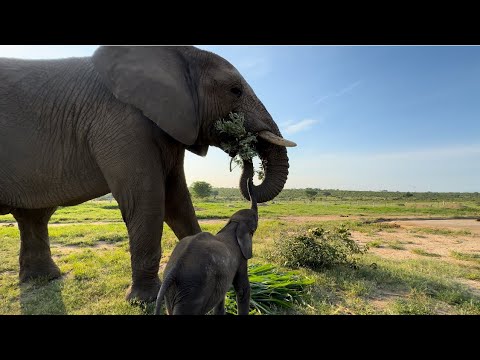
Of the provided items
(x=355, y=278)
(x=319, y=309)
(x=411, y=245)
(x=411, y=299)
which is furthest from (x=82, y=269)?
(x=411, y=245)

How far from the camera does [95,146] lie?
4586mm

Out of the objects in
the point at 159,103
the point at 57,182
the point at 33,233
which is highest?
the point at 159,103

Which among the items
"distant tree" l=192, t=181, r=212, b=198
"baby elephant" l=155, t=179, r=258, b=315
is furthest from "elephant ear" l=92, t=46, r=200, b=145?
"distant tree" l=192, t=181, r=212, b=198

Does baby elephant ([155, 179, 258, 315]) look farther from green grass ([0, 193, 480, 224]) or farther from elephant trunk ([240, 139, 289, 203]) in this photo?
green grass ([0, 193, 480, 224])

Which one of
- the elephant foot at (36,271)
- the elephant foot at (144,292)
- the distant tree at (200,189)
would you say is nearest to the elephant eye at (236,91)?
the elephant foot at (144,292)

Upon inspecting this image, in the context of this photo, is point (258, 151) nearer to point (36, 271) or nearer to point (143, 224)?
point (143, 224)

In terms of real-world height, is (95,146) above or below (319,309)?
above

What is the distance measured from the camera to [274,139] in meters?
4.71

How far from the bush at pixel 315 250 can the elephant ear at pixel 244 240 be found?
373cm

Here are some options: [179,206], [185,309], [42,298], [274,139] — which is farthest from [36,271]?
[274,139]

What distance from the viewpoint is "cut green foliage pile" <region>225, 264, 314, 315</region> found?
4.49m

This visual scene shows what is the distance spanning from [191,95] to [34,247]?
4766mm

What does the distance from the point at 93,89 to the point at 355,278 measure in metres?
6.05
